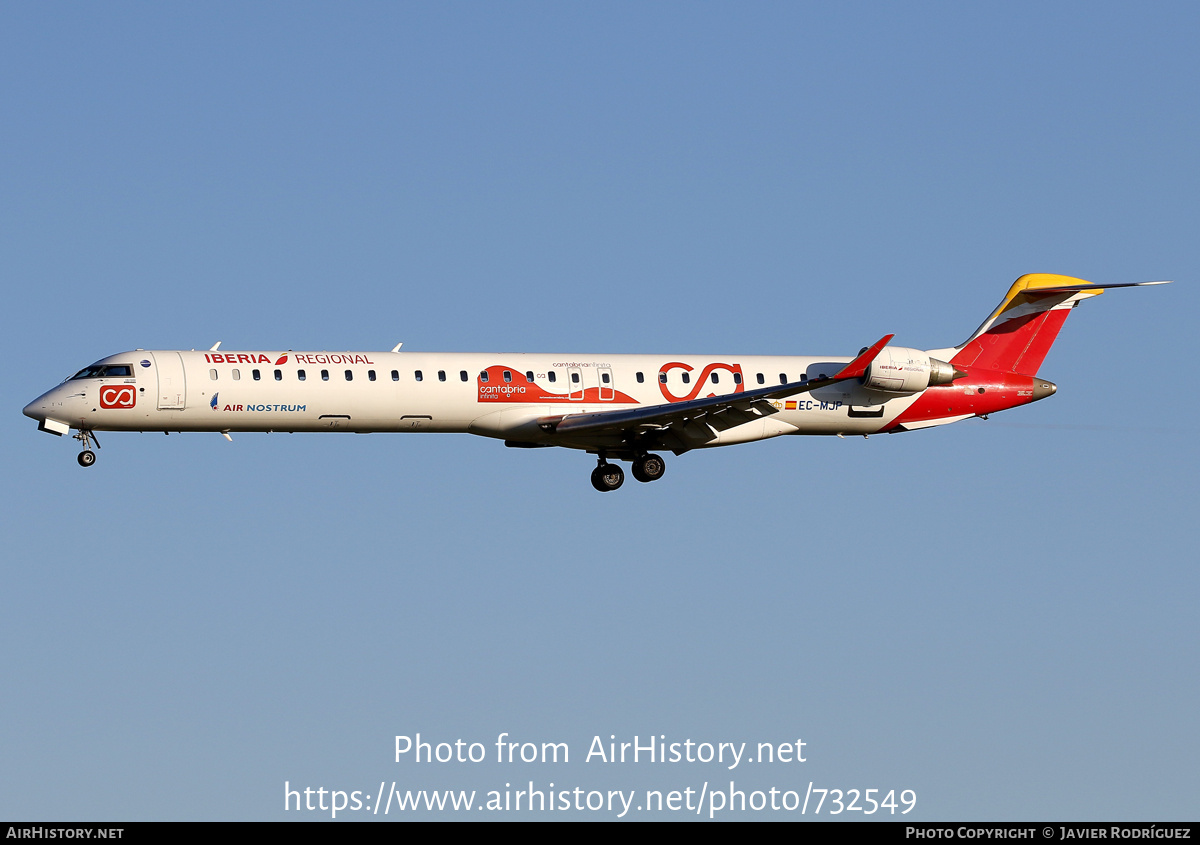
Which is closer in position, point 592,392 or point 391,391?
point 391,391

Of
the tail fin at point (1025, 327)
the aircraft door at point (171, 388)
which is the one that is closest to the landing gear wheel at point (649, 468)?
the tail fin at point (1025, 327)

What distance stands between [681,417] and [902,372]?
6.35m

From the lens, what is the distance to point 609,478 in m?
45.0

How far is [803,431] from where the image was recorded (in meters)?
46.1

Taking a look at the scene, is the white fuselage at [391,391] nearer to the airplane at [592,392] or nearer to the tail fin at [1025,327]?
the airplane at [592,392]

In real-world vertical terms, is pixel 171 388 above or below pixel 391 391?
above

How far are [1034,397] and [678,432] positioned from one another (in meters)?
10.9

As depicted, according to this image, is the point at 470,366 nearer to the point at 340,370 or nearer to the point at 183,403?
the point at 340,370

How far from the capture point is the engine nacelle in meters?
44.8

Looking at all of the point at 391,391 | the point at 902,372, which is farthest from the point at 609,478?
the point at 902,372

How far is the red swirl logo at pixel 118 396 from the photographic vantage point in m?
40.8

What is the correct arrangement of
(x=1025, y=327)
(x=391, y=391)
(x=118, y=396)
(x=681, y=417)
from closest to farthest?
(x=118, y=396)
(x=391, y=391)
(x=681, y=417)
(x=1025, y=327)

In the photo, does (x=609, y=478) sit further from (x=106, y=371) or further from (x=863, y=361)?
(x=106, y=371)
